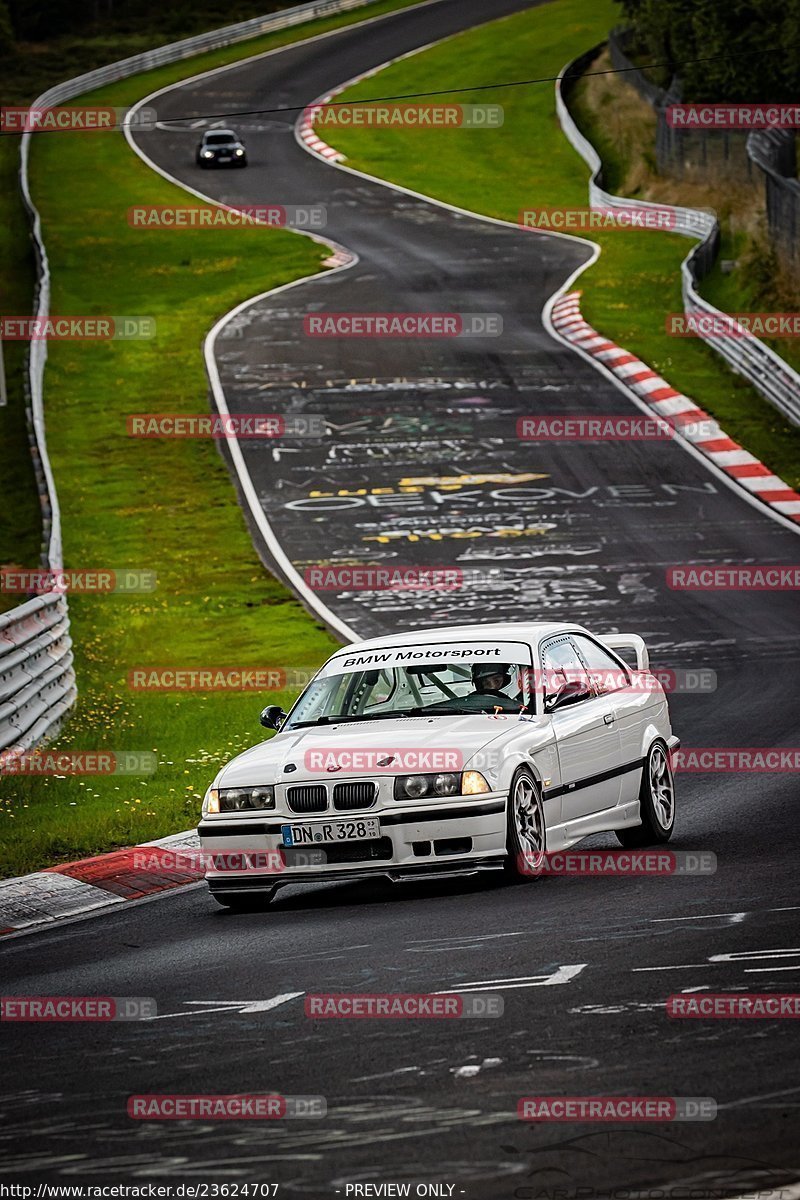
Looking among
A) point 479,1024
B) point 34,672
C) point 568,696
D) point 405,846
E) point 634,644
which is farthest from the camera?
point 34,672

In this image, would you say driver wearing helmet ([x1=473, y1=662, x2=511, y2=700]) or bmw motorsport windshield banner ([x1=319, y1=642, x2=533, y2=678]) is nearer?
driver wearing helmet ([x1=473, y1=662, x2=511, y2=700])

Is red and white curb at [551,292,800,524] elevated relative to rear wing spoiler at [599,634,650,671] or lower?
lower

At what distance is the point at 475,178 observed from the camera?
203ft

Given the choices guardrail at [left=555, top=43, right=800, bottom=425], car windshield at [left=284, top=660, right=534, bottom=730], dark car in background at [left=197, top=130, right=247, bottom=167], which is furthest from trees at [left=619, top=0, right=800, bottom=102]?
car windshield at [left=284, top=660, right=534, bottom=730]

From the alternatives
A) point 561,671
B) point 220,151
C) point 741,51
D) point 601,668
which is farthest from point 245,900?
point 220,151

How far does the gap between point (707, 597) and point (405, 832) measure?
521 inches

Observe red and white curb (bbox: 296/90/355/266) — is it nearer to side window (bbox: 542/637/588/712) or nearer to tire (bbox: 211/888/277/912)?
side window (bbox: 542/637/588/712)

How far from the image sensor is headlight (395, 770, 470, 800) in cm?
1002

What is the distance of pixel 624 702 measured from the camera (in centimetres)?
1188

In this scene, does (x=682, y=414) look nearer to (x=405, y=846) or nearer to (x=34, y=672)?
(x=34, y=672)

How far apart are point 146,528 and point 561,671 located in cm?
1761

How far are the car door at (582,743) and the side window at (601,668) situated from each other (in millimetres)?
155

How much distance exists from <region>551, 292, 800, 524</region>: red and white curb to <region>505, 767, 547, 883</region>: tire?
55.0 feet

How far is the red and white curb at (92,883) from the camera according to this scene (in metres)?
10.4
